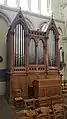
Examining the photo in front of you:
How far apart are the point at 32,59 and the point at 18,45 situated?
1.15 metres

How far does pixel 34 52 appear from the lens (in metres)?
11.5

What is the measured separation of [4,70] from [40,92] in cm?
303

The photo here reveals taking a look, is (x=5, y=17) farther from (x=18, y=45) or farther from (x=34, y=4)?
(x=34, y=4)

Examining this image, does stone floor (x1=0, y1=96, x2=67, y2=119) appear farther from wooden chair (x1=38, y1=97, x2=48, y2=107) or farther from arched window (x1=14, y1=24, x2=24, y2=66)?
arched window (x1=14, y1=24, x2=24, y2=66)

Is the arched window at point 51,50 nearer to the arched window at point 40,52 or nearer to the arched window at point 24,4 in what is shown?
the arched window at point 40,52

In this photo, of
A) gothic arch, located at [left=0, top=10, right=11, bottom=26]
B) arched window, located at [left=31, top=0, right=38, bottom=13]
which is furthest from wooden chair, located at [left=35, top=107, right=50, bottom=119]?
arched window, located at [left=31, top=0, right=38, bottom=13]

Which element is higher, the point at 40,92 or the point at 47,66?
the point at 47,66

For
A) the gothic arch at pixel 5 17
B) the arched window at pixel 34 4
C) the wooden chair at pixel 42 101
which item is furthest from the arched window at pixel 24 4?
the wooden chair at pixel 42 101

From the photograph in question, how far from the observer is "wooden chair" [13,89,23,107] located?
971cm

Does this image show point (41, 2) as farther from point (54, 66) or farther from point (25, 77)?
point (25, 77)

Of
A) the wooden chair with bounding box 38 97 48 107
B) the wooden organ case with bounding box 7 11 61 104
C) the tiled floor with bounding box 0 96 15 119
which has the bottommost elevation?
the tiled floor with bounding box 0 96 15 119

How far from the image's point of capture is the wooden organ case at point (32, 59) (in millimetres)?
10289

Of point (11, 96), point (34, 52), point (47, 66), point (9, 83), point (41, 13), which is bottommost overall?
point (11, 96)

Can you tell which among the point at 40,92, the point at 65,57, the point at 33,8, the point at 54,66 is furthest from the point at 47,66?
the point at 33,8
